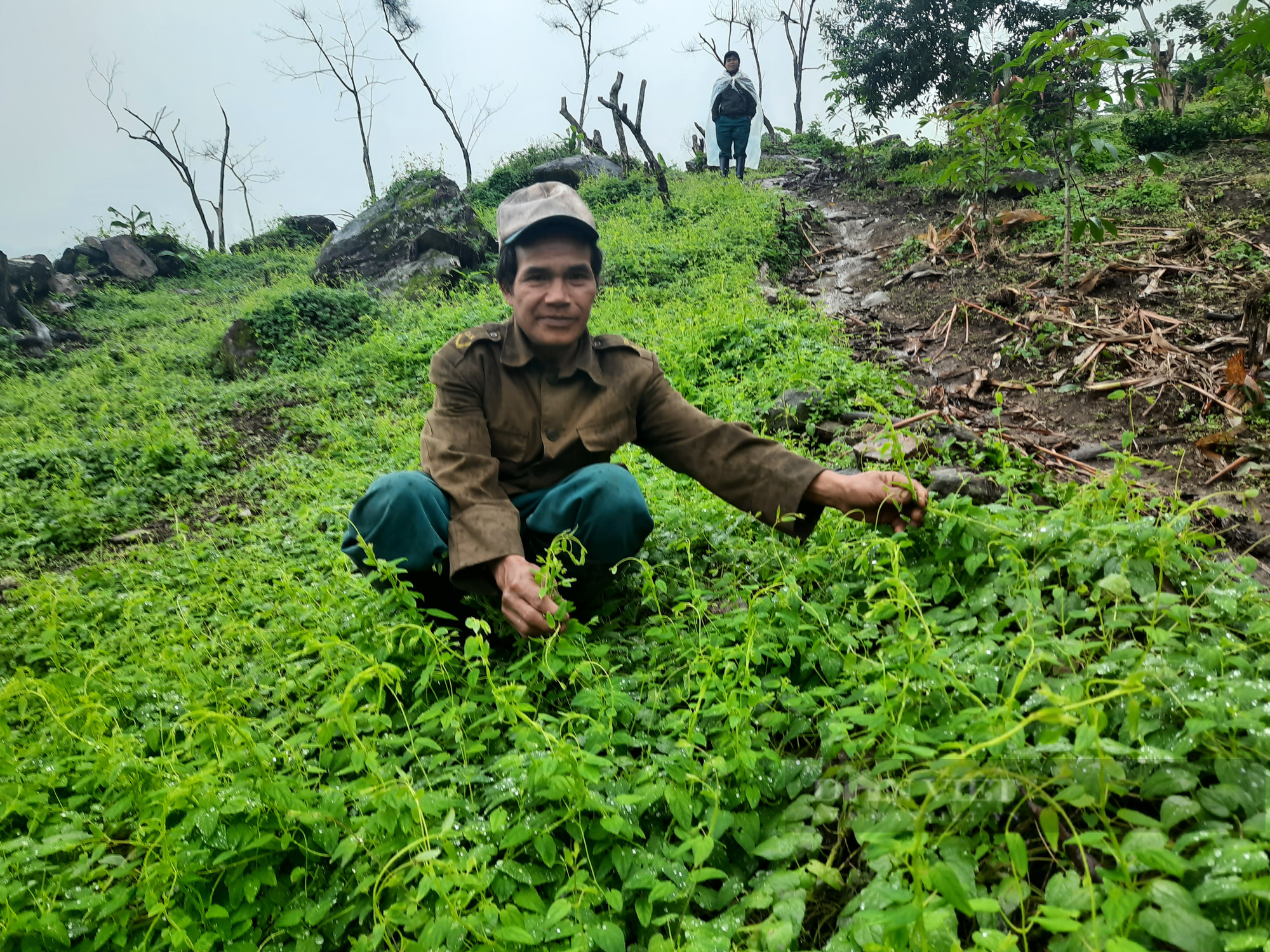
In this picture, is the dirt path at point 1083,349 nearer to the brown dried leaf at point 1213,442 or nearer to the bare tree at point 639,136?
the brown dried leaf at point 1213,442

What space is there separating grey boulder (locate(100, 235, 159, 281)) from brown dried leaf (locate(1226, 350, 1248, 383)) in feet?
70.8

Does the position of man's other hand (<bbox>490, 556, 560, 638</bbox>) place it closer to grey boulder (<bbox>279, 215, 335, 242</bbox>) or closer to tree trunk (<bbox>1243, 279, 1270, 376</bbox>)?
tree trunk (<bbox>1243, 279, 1270, 376</bbox>)

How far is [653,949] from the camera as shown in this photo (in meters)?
1.30

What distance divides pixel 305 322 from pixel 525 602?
29.7 ft

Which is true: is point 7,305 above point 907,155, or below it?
below

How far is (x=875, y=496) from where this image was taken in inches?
88.2

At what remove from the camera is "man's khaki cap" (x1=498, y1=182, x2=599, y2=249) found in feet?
8.21

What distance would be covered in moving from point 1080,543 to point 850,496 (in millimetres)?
670

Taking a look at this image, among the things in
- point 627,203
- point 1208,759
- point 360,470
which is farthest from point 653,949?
point 627,203

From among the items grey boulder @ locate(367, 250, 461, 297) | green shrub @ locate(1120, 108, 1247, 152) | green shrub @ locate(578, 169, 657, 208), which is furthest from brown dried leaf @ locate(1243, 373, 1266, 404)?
green shrub @ locate(578, 169, 657, 208)

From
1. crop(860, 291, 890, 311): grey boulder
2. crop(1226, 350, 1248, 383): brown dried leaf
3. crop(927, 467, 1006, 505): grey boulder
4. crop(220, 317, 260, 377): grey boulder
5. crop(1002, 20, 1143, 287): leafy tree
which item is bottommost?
crop(927, 467, 1006, 505): grey boulder

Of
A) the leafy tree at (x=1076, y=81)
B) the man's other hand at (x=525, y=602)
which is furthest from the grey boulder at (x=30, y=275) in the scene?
the leafy tree at (x=1076, y=81)

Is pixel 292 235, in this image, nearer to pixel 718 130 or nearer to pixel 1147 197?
pixel 718 130

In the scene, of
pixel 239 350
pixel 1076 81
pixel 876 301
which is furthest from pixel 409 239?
pixel 1076 81
